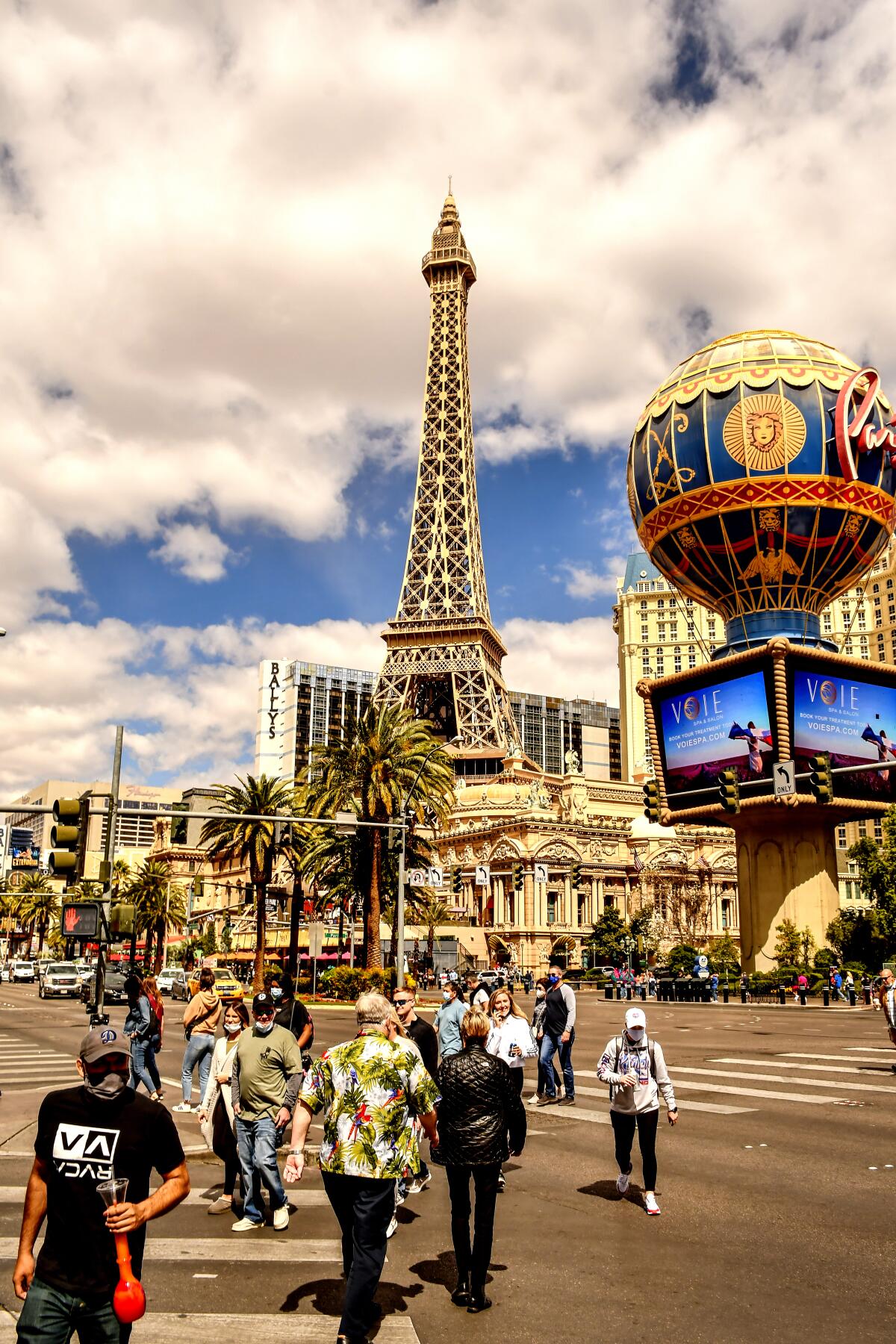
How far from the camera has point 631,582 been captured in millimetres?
186125

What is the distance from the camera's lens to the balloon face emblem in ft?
153

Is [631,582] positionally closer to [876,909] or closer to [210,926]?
[210,926]

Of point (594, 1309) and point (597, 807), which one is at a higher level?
point (597, 807)

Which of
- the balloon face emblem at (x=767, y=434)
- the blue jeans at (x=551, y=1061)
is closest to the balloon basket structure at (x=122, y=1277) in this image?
the blue jeans at (x=551, y=1061)

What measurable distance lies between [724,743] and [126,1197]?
44819 millimetres

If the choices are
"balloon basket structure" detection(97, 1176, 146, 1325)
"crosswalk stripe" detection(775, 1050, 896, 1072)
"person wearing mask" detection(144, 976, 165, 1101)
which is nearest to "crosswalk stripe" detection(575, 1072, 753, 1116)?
"crosswalk stripe" detection(775, 1050, 896, 1072)

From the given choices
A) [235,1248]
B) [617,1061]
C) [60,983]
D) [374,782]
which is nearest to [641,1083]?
[617,1061]

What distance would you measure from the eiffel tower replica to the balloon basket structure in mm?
101846

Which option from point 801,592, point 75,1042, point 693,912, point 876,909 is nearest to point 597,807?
point 693,912

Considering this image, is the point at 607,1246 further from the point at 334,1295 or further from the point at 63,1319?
the point at 63,1319

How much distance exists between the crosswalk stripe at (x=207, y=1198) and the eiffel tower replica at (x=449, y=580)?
315 feet

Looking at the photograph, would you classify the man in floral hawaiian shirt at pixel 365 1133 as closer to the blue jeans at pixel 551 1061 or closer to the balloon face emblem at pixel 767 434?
the blue jeans at pixel 551 1061

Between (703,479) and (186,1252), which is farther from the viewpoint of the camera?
(703,479)

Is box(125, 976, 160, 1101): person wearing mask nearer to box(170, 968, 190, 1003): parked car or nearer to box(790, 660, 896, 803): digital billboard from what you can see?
box(790, 660, 896, 803): digital billboard
